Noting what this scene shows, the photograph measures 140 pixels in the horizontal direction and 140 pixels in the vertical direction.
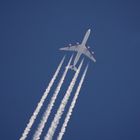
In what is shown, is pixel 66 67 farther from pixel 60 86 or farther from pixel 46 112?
pixel 46 112

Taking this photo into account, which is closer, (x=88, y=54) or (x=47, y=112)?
(x=47, y=112)

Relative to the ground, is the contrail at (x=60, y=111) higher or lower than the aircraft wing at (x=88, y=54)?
lower

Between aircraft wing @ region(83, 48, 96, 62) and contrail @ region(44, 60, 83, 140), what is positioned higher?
aircraft wing @ region(83, 48, 96, 62)

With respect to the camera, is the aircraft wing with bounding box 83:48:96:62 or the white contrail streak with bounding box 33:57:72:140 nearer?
the white contrail streak with bounding box 33:57:72:140

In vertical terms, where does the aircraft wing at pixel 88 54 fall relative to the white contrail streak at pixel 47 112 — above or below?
above

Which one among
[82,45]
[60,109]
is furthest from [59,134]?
[82,45]

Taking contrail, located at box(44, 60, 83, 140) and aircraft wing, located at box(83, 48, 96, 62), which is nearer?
contrail, located at box(44, 60, 83, 140)

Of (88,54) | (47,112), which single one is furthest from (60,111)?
(88,54)

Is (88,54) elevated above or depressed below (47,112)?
above

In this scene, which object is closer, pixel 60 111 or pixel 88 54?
pixel 60 111

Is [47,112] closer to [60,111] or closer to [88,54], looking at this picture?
[60,111]

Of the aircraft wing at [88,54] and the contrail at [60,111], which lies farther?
the aircraft wing at [88,54]
